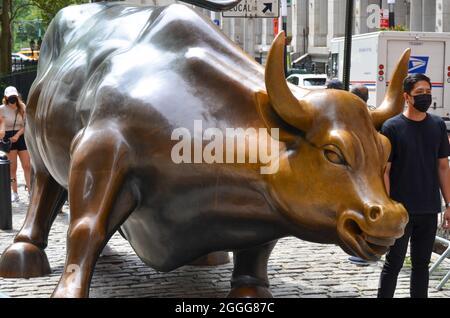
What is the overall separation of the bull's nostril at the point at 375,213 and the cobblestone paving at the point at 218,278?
255 cm

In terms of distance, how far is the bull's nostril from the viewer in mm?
4887

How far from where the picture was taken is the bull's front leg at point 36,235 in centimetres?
781

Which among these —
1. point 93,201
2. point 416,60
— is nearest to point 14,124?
point 93,201

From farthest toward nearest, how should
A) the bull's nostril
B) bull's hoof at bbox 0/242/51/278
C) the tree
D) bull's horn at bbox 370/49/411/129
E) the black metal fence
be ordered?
the tree → the black metal fence → bull's hoof at bbox 0/242/51/278 → bull's horn at bbox 370/49/411/129 → the bull's nostril

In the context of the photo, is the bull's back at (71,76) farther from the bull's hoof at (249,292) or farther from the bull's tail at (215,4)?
the bull's hoof at (249,292)

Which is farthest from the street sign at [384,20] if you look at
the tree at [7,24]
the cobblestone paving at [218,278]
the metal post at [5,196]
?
the cobblestone paving at [218,278]

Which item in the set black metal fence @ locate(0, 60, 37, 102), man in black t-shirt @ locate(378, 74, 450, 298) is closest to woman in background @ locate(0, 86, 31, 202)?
man in black t-shirt @ locate(378, 74, 450, 298)

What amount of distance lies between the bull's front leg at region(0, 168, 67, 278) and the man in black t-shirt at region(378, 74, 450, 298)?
3309mm

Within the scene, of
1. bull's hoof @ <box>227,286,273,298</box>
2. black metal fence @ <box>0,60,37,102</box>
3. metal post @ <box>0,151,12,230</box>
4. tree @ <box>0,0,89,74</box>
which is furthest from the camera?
tree @ <box>0,0,89,74</box>

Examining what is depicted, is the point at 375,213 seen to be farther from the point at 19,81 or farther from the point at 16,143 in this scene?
the point at 19,81

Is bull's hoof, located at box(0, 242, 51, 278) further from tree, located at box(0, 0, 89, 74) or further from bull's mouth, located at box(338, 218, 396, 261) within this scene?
tree, located at box(0, 0, 89, 74)

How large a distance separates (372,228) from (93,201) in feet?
6.32
